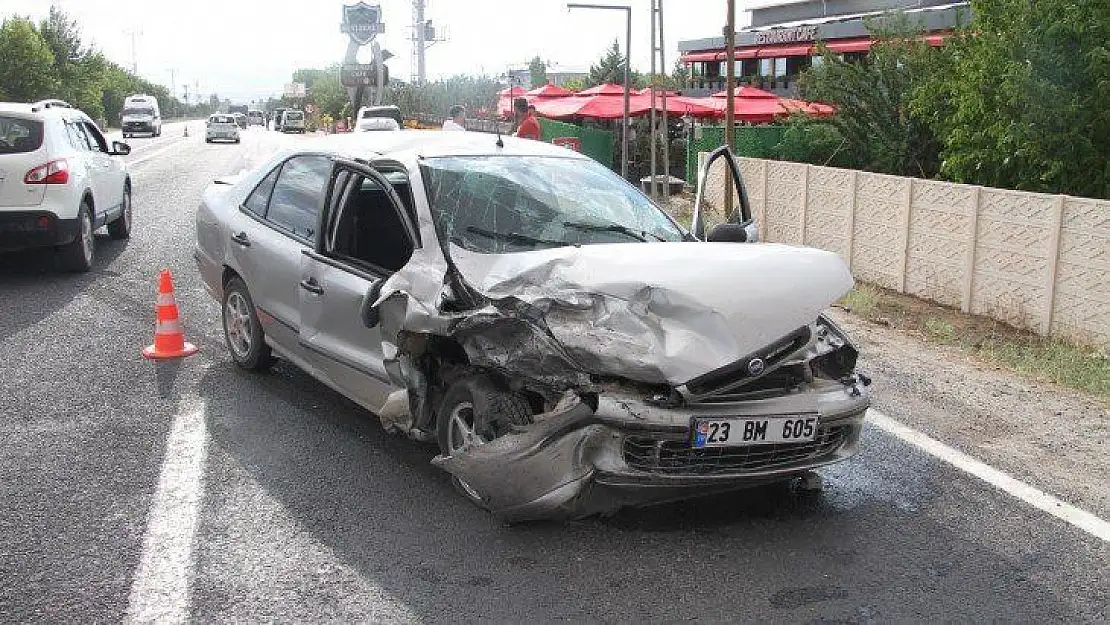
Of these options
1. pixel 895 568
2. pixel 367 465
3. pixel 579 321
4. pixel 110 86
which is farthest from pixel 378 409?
pixel 110 86

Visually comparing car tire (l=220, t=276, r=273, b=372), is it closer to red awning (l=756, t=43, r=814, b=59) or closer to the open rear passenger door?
the open rear passenger door

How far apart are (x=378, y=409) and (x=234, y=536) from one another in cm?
106

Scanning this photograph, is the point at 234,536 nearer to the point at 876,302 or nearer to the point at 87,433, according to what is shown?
the point at 87,433

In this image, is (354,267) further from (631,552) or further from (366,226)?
(631,552)

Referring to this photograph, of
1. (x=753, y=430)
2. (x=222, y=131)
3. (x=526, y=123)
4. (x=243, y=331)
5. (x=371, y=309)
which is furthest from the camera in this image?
(x=222, y=131)

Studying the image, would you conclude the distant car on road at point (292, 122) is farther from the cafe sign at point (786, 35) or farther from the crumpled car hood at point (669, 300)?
the crumpled car hood at point (669, 300)

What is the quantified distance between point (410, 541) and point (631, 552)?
2.90 feet

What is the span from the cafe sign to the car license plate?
42182 mm

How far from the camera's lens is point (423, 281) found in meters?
4.85

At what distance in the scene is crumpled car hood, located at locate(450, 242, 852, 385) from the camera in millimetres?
4156

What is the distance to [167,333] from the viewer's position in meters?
7.60

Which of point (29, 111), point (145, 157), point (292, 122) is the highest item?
point (29, 111)

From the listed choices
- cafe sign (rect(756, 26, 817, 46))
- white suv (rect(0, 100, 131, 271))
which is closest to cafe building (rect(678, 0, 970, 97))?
cafe sign (rect(756, 26, 817, 46))

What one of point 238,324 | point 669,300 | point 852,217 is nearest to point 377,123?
point 852,217
